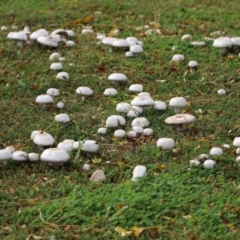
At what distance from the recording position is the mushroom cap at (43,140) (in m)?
5.72

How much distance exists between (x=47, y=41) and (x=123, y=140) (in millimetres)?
2935

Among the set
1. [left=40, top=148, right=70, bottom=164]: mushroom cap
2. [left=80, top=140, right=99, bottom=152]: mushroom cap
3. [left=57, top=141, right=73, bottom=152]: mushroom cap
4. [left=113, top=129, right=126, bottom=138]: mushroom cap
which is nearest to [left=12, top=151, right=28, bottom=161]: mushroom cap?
[left=40, top=148, right=70, bottom=164]: mushroom cap

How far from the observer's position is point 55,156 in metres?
5.37

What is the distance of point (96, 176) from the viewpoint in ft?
17.4

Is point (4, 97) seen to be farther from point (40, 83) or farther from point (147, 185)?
point (147, 185)

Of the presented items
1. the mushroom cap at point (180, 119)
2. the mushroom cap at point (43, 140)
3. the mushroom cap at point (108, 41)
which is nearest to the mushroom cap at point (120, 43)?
the mushroom cap at point (108, 41)

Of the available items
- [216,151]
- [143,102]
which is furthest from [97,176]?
[143,102]

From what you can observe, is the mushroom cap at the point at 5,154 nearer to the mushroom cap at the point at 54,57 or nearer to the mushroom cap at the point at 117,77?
the mushroom cap at the point at 117,77

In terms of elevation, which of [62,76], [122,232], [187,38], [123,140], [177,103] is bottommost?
[187,38]

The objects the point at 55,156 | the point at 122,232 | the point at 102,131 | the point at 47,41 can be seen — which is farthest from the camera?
the point at 47,41

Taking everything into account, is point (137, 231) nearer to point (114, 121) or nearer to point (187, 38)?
point (114, 121)

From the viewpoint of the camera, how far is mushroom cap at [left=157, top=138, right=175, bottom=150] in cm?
568

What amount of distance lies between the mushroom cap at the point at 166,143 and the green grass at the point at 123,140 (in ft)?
0.21

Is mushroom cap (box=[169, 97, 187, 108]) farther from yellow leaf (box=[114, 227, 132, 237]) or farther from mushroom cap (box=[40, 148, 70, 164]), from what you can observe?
yellow leaf (box=[114, 227, 132, 237])
